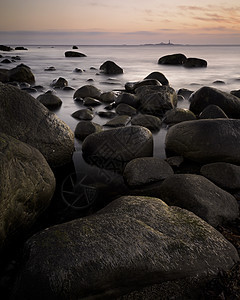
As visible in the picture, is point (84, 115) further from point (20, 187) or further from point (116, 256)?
point (116, 256)

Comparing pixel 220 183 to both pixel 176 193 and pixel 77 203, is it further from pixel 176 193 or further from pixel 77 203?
pixel 77 203

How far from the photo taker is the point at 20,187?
318 cm

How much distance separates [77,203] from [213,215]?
2.10m

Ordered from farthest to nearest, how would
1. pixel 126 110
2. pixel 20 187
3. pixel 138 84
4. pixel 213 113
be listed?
pixel 138 84
pixel 126 110
pixel 213 113
pixel 20 187

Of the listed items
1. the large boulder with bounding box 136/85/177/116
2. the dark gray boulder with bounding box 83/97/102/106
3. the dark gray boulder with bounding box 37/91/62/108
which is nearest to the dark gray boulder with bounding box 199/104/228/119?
the large boulder with bounding box 136/85/177/116

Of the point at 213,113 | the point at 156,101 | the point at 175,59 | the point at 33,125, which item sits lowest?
the point at 156,101

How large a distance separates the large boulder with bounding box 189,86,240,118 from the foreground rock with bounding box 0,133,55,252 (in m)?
7.01

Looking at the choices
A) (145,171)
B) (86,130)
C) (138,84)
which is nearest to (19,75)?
(138,84)

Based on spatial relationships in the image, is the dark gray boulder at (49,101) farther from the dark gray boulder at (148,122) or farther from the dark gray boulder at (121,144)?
the dark gray boulder at (121,144)

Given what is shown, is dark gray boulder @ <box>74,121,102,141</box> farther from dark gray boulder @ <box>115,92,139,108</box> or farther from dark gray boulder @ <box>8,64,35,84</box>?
dark gray boulder @ <box>8,64,35,84</box>

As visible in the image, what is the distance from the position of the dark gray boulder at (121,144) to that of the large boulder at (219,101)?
444 centimetres

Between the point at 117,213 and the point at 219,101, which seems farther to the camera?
the point at 219,101

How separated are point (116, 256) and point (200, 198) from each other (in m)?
1.70

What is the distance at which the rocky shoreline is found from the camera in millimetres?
2340
